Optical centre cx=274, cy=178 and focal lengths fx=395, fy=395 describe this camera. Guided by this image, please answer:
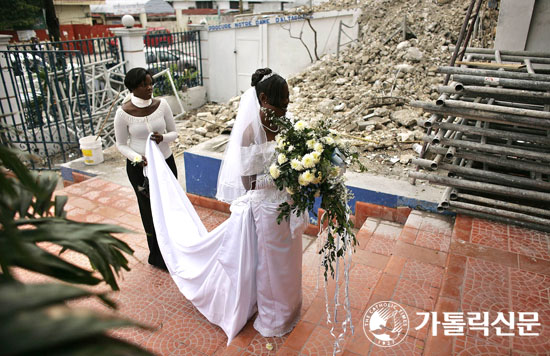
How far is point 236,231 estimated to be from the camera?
3.06 meters

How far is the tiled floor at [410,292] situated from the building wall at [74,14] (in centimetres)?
3386

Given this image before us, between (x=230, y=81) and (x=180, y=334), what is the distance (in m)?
10.2

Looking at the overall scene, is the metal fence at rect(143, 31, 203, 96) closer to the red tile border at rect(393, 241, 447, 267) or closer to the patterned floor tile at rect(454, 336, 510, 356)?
the red tile border at rect(393, 241, 447, 267)

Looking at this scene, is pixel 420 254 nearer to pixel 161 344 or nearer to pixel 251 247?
pixel 251 247

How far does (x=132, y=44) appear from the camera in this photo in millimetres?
8766

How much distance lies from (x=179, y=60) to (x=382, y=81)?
236 inches

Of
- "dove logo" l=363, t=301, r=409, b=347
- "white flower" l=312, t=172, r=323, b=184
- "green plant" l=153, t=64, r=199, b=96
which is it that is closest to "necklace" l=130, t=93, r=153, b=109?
"white flower" l=312, t=172, r=323, b=184

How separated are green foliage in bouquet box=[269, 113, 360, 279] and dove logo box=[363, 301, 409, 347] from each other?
541 millimetres

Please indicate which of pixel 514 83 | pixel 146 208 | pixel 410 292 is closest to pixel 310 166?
pixel 410 292

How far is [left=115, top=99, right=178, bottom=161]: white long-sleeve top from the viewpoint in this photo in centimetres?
373

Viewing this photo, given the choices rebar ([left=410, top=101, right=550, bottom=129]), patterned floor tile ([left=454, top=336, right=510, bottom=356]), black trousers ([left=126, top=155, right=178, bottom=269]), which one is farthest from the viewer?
black trousers ([left=126, top=155, right=178, bottom=269])

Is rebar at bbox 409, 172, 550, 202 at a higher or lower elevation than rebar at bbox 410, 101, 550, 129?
lower

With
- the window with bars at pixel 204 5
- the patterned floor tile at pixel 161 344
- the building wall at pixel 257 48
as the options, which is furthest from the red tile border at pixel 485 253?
the window with bars at pixel 204 5

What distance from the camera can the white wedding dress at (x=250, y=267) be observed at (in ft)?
9.74
